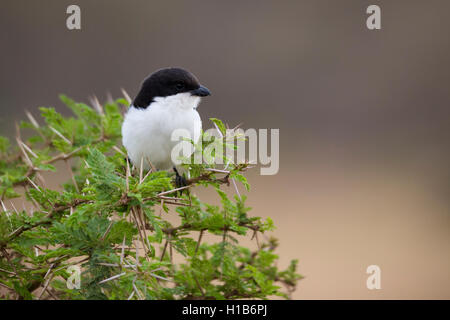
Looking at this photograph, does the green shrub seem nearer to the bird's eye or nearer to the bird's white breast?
the bird's white breast

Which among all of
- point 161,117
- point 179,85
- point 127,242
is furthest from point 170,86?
point 127,242

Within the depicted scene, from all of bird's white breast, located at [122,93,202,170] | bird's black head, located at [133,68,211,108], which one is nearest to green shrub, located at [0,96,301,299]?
bird's white breast, located at [122,93,202,170]

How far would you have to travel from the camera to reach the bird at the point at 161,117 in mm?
3930

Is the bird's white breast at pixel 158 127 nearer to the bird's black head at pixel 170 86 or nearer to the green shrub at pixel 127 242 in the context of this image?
the bird's black head at pixel 170 86

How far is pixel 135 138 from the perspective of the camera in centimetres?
396

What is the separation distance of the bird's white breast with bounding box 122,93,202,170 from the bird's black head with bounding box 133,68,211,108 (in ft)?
0.19

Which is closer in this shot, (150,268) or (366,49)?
(150,268)

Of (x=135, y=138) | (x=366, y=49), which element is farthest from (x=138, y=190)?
(x=366, y=49)

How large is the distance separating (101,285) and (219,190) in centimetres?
65

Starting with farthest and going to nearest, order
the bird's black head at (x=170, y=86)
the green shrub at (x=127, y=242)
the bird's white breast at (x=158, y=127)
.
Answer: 1. the bird's black head at (x=170, y=86)
2. the bird's white breast at (x=158, y=127)
3. the green shrub at (x=127, y=242)

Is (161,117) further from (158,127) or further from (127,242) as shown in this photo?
(127,242)

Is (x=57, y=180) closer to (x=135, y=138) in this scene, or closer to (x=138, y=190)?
(x=135, y=138)

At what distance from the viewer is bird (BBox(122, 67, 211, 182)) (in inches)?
155

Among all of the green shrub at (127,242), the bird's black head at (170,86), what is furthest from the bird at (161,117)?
the green shrub at (127,242)
